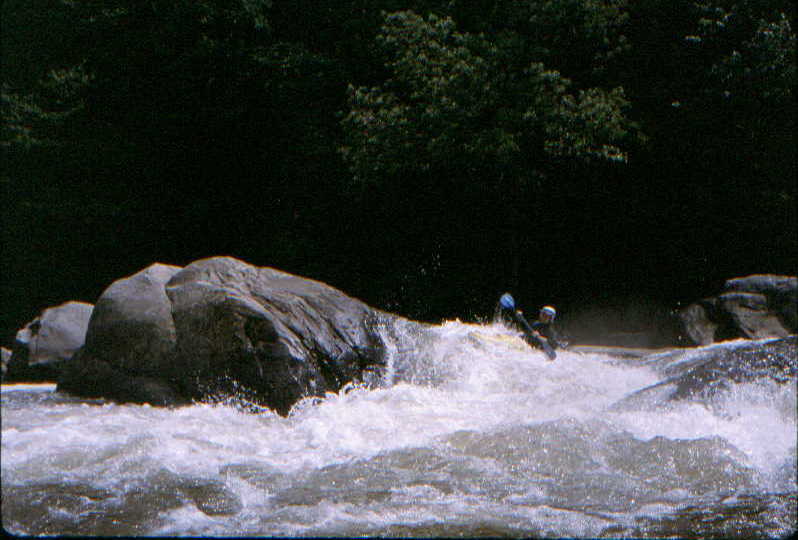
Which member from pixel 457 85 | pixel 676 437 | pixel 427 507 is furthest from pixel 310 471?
pixel 457 85

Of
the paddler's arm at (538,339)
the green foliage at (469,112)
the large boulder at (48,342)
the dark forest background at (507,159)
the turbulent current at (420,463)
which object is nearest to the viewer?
the turbulent current at (420,463)

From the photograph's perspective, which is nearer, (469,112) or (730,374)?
(730,374)

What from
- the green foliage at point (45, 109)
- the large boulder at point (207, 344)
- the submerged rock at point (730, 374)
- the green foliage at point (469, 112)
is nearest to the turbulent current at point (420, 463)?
the submerged rock at point (730, 374)

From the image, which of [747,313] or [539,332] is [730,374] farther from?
[747,313]

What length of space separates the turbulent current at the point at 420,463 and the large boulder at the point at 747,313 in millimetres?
4470

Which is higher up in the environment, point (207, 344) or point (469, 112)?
point (469, 112)

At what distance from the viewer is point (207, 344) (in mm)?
6441

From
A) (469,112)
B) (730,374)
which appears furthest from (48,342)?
(469,112)

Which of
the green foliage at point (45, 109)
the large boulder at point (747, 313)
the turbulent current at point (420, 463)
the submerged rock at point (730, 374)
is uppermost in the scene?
the green foliage at point (45, 109)

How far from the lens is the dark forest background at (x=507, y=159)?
10.2 metres

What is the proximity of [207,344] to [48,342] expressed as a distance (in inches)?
109

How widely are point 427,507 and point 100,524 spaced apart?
1470 millimetres

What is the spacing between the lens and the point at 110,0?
245 centimetres

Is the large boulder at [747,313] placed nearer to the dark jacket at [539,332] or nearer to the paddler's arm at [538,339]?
the dark jacket at [539,332]
